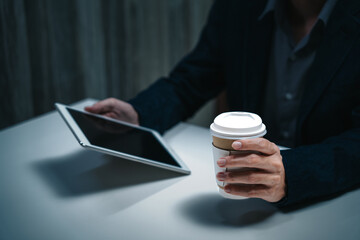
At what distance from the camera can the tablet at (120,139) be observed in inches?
30.6

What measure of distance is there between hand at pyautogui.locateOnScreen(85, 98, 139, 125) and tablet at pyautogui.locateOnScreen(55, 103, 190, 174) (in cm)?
3

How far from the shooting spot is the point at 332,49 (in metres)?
0.97

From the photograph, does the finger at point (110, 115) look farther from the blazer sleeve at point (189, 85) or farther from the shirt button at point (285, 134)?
the shirt button at point (285, 134)

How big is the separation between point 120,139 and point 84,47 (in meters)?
0.92

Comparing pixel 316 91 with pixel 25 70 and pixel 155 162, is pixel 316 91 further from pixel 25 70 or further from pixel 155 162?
pixel 25 70

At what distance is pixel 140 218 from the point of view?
69 cm

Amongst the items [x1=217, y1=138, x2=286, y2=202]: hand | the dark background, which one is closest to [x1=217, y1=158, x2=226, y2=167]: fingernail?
[x1=217, y1=138, x2=286, y2=202]: hand

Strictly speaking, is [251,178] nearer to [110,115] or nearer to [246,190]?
[246,190]

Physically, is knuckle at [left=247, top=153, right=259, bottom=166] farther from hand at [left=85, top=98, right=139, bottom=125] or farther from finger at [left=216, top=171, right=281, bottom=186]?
hand at [left=85, top=98, right=139, bottom=125]

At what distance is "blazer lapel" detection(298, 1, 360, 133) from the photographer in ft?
3.10

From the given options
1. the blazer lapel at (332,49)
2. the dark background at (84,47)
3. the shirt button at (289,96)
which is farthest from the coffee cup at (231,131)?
the dark background at (84,47)

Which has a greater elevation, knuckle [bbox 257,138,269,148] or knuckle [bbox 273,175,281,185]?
knuckle [bbox 257,138,269,148]

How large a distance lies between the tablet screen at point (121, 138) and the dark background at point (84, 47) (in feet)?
2.05

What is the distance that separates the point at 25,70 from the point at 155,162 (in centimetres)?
90
